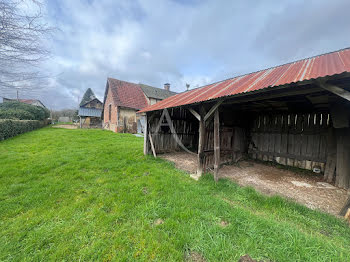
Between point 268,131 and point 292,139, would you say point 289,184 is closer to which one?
point 292,139

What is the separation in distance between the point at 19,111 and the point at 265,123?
789 inches

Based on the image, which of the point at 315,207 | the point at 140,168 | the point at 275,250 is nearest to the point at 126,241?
the point at 275,250

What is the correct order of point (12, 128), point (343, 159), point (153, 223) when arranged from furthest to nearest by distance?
point (12, 128), point (343, 159), point (153, 223)

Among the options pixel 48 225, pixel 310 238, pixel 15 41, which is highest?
pixel 15 41

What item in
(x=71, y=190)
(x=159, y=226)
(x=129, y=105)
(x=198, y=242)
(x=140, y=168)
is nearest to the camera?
(x=198, y=242)

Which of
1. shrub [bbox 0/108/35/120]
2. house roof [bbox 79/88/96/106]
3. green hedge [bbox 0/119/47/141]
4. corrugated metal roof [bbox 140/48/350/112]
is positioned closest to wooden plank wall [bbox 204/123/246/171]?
corrugated metal roof [bbox 140/48/350/112]

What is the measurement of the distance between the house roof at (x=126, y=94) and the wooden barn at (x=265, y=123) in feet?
32.0

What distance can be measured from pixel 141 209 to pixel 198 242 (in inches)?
45.7

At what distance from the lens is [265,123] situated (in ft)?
19.9

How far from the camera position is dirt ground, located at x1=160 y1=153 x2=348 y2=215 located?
9.77ft

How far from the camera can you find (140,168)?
4.70 metres

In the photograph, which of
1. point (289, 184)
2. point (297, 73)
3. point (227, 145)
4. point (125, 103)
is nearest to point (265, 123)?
point (227, 145)

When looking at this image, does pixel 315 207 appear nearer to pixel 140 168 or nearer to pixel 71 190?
pixel 140 168

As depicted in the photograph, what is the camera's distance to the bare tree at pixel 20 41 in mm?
2518
